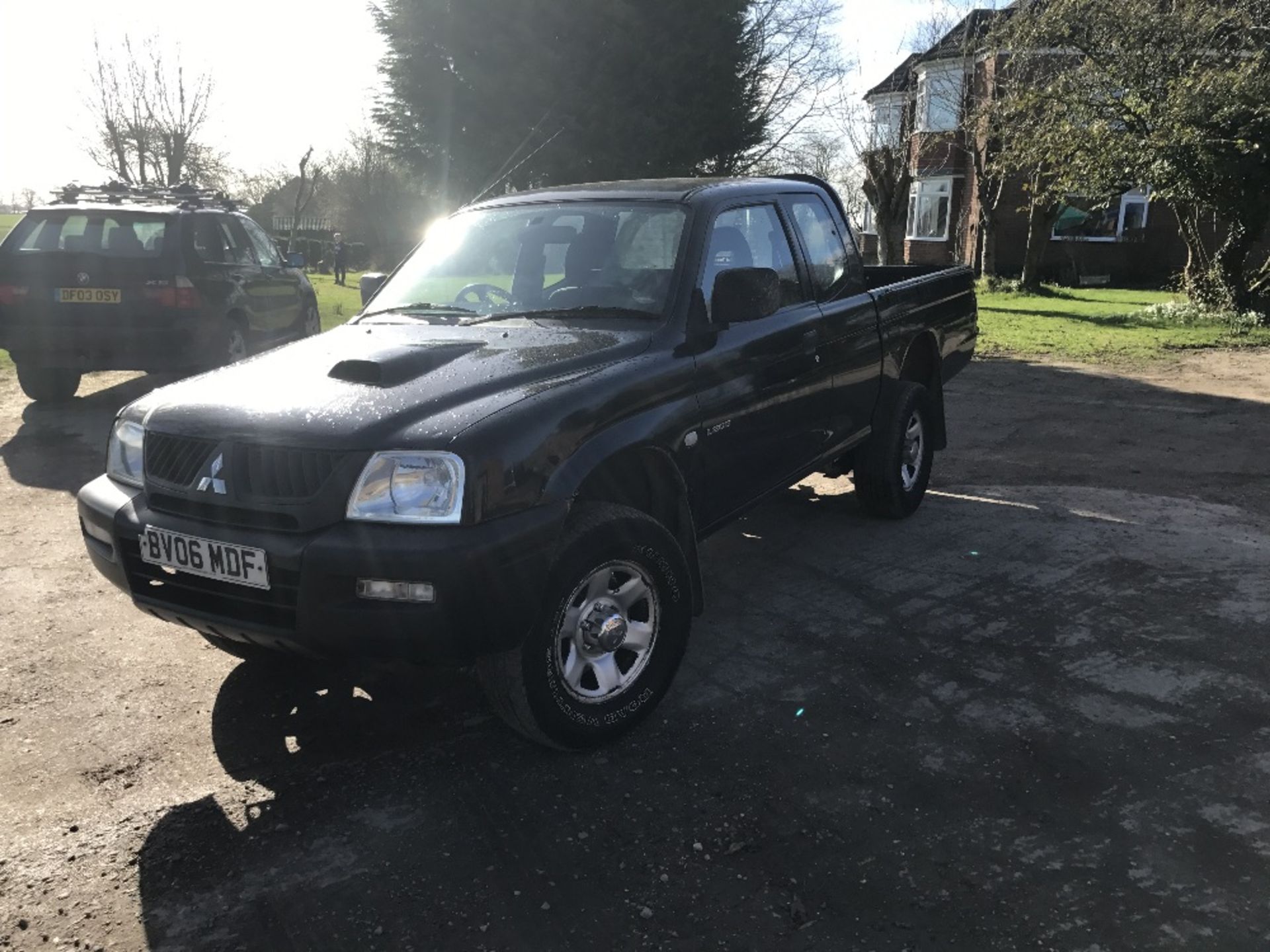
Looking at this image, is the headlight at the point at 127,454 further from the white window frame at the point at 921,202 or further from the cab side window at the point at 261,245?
the white window frame at the point at 921,202

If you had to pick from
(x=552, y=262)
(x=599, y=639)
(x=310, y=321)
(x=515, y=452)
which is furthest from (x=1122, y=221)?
(x=515, y=452)

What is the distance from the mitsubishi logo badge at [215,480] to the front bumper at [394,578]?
0.11 m

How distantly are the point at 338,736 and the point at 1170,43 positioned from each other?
17506 mm

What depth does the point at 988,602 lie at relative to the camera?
4.82 meters

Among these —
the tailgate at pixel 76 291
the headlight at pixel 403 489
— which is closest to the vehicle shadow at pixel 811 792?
the headlight at pixel 403 489

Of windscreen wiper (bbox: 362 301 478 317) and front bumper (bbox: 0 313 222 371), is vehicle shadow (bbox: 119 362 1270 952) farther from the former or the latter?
front bumper (bbox: 0 313 222 371)

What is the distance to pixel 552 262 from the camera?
4398mm

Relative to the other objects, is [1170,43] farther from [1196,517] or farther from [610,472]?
[610,472]

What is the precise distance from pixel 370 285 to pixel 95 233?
17.4 feet

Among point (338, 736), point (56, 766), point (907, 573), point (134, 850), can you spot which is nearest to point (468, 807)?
point (338, 736)

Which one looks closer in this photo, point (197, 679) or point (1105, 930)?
point (1105, 930)

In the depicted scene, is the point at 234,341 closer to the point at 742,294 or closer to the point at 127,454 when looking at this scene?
the point at 127,454

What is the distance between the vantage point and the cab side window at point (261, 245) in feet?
34.7

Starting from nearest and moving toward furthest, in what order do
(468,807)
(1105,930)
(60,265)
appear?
(1105,930), (468,807), (60,265)
